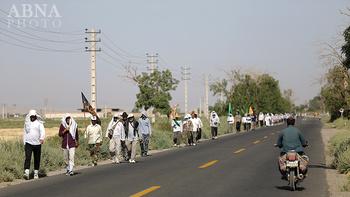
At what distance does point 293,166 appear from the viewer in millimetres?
12398

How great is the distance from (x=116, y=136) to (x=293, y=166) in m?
11.2

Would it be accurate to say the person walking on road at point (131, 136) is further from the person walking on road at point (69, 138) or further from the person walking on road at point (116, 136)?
the person walking on road at point (69, 138)

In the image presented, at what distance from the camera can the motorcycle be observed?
1245 cm

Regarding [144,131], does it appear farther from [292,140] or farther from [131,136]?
[292,140]

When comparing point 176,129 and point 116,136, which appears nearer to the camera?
point 116,136

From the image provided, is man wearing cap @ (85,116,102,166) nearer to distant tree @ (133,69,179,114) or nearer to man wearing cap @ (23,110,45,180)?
man wearing cap @ (23,110,45,180)

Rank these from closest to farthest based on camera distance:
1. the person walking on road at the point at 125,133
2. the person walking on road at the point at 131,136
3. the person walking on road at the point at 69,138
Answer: the person walking on road at the point at 69,138
the person walking on road at the point at 131,136
the person walking on road at the point at 125,133

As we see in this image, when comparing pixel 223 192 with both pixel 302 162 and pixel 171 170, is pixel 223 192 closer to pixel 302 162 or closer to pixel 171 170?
pixel 302 162

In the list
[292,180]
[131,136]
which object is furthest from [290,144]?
[131,136]

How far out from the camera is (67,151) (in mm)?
17547

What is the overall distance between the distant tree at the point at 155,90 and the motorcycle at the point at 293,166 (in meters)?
51.4

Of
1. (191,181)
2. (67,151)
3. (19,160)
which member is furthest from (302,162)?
(19,160)

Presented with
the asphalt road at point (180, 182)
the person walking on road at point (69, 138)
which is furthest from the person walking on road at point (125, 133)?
the person walking on road at point (69, 138)

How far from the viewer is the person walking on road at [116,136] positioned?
22.3 m
